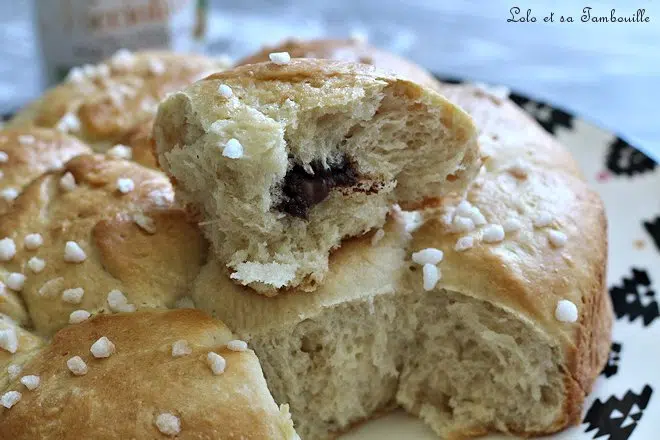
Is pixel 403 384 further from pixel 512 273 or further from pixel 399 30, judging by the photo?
pixel 399 30

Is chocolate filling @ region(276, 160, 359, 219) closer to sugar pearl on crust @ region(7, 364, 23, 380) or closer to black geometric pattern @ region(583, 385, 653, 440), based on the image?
sugar pearl on crust @ region(7, 364, 23, 380)

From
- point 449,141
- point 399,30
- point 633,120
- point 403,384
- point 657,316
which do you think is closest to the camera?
point 449,141

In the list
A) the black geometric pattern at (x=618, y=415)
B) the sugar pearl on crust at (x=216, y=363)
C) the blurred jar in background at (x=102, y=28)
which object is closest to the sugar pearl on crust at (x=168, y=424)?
the sugar pearl on crust at (x=216, y=363)

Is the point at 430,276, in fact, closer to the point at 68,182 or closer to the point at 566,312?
the point at 566,312

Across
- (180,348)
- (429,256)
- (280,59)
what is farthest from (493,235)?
(180,348)

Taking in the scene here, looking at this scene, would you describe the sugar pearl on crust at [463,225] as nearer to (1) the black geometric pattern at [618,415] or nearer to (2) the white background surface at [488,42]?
(1) the black geometric pattern at [618,415]

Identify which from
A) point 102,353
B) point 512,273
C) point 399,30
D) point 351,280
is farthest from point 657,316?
point 399,30

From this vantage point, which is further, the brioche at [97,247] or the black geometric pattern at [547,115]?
the black geometric pattern at [547,115]
